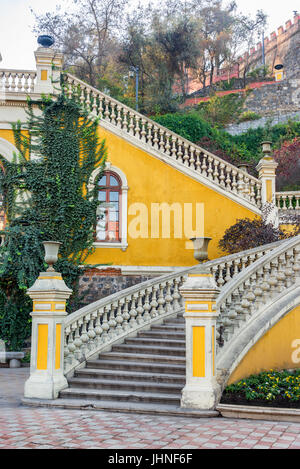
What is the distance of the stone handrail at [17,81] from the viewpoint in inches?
517

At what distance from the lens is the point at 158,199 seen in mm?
13133

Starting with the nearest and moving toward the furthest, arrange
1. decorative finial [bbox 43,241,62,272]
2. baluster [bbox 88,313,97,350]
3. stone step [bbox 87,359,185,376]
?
1. stone step [bbox 87,359,185,376]
2. decorative finial [bbox 43,241,62,272]
3. baluster [bbox 88,313,97,350]

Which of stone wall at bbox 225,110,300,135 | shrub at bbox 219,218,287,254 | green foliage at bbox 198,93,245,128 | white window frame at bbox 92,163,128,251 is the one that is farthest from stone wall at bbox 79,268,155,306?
stone wall at bbox 225,110,300,135

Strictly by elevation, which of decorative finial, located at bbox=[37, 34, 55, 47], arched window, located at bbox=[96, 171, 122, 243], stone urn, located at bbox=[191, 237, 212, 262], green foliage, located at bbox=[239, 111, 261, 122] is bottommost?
stone urn, located at bbox=[191, 237, 212, 262]

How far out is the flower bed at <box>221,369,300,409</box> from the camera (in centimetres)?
624

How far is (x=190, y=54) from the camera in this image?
85.2ft

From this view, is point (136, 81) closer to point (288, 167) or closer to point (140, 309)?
point (288, 167)

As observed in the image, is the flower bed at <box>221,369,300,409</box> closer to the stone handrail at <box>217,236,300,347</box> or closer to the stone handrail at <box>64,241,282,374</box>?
the stone handrail at <box>217,236,300,347</box>

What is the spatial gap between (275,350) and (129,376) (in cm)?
239

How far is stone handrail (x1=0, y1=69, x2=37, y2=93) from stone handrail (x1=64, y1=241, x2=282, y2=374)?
23.9 ft

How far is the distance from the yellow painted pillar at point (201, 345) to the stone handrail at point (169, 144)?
266 inches

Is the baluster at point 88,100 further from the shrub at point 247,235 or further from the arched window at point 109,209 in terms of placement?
the shrub at point 247,235

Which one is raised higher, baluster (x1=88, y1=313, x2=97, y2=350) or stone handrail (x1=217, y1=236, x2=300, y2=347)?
stone handrail (x1=217, y1=236, x2=300, y2=347)

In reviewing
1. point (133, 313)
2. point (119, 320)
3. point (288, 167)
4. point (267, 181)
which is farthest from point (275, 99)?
point (119, 320)
